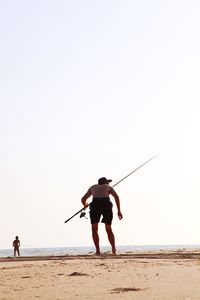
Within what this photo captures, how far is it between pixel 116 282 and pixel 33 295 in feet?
3.83

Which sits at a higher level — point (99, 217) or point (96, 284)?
point (99, 217)

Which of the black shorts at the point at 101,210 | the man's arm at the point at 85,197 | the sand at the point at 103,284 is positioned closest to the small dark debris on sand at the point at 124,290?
the sand at the point at 103,284

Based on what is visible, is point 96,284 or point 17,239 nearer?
point 96,284

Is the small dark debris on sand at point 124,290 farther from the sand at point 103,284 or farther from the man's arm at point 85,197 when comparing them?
the man's arm at point 85,197

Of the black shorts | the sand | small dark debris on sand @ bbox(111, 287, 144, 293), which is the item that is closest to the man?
the black shorts

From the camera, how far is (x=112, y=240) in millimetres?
11180

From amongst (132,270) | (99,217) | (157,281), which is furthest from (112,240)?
(157,281)

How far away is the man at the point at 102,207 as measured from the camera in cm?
1107

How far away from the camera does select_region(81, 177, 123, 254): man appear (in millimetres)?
11070

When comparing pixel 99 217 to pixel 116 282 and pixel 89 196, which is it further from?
pixel 116 282

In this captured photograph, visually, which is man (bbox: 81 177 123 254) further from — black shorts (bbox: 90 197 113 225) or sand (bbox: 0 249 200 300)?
sand (bbox: 0 249 200 300)

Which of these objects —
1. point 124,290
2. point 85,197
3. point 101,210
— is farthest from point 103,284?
point 85,197

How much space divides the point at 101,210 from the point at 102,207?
7cm

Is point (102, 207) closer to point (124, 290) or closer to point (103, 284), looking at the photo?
point (103, 284)
